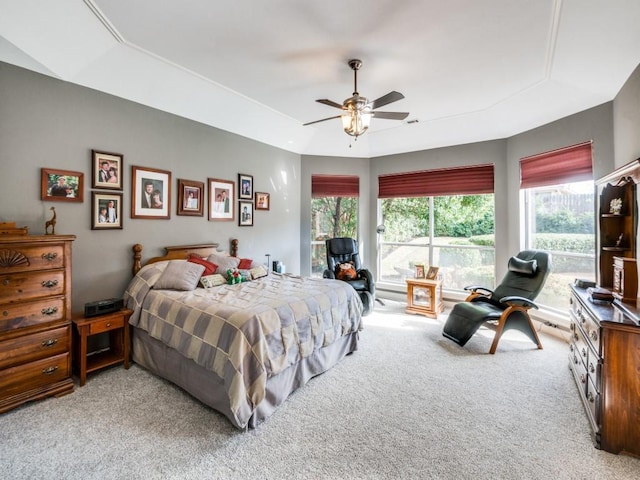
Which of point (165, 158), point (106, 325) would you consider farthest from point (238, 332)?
Answer: point (165, 158)

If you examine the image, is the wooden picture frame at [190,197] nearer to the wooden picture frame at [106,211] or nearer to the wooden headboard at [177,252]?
the wooden headboard at [177,252]

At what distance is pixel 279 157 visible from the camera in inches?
205

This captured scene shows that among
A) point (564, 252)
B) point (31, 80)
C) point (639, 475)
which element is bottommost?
point (639, 475)

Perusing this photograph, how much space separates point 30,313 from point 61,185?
1231 mm

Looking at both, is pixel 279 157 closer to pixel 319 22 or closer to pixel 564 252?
pixel 319 22

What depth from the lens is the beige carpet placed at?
68.4 inches

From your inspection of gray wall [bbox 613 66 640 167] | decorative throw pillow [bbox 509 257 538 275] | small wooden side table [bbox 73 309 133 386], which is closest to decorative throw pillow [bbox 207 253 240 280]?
small wooden side table [bbox 73 309 133 386]

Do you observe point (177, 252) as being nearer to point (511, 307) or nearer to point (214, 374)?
point (214, 374)

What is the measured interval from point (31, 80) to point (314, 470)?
3.90 meters

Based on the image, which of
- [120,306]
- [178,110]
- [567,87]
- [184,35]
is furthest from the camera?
[178,110]

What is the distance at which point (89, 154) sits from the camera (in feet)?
9.84

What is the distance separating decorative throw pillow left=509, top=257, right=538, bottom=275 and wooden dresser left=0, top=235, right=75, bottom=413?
4.76 m

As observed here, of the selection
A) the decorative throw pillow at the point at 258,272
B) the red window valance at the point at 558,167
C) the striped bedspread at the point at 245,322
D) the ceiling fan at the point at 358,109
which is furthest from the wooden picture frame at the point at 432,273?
the ceiling fan at the point at 358,109

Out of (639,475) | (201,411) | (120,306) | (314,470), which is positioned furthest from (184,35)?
(639,475)
